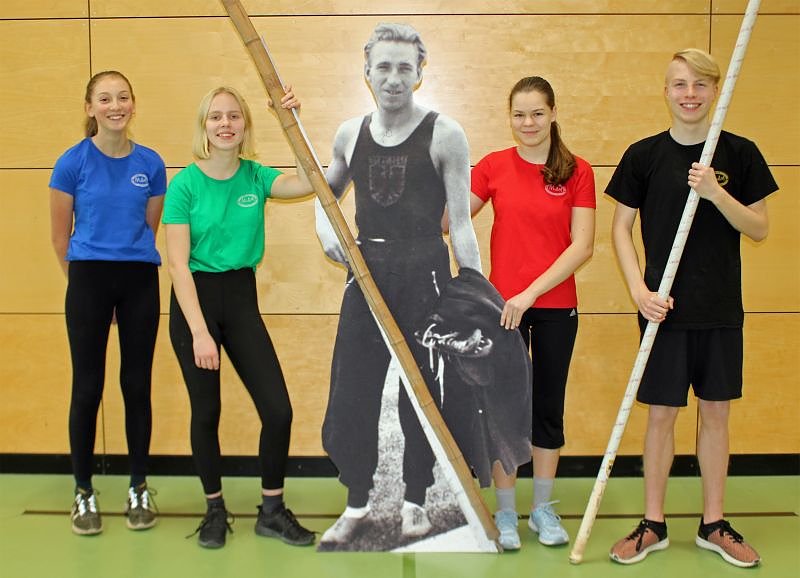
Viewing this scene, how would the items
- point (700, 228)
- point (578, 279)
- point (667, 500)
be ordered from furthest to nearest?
point (578, 279), point (667, 500), point (700, 228)

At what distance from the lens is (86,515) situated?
3.07 metres

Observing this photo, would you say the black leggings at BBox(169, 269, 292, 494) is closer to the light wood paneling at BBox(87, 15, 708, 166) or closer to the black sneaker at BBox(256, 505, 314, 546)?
the black sneaker at BBox(256, 505, 314, 546)

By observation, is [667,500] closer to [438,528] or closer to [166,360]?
[438,528]

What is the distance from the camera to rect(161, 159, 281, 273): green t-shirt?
285 centimetres

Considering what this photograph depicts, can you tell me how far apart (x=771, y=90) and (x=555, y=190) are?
1447 millimetres

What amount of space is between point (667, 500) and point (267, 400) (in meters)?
1.78

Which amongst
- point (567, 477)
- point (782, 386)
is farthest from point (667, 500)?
point (782, 386)

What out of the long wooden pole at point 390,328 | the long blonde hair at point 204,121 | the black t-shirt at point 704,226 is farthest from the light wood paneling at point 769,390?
the long blonde hair at point 204,121

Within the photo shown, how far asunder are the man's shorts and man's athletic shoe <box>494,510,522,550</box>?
67cm

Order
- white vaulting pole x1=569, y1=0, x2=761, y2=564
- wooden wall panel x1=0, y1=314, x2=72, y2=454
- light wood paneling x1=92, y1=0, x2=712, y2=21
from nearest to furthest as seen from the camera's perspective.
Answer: white vaulting pole x1=569, y1=0, x2=761, y2=564 < light wood paneling x1=92, y1=0, x2=712, y2=21 < wooden wall panel x1=0, y1=314, x2=72, y2=454

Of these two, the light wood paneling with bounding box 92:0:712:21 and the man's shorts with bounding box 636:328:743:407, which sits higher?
the light wood paneling with bounding box 92:0:712:21

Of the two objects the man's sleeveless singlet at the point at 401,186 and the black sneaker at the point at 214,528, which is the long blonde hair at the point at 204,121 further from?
the black sneaker at the point at 214,528

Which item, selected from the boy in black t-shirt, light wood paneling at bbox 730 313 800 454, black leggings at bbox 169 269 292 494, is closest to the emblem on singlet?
black leggings at bbox 169 269 292 494

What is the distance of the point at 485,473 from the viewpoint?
294 centimetres
